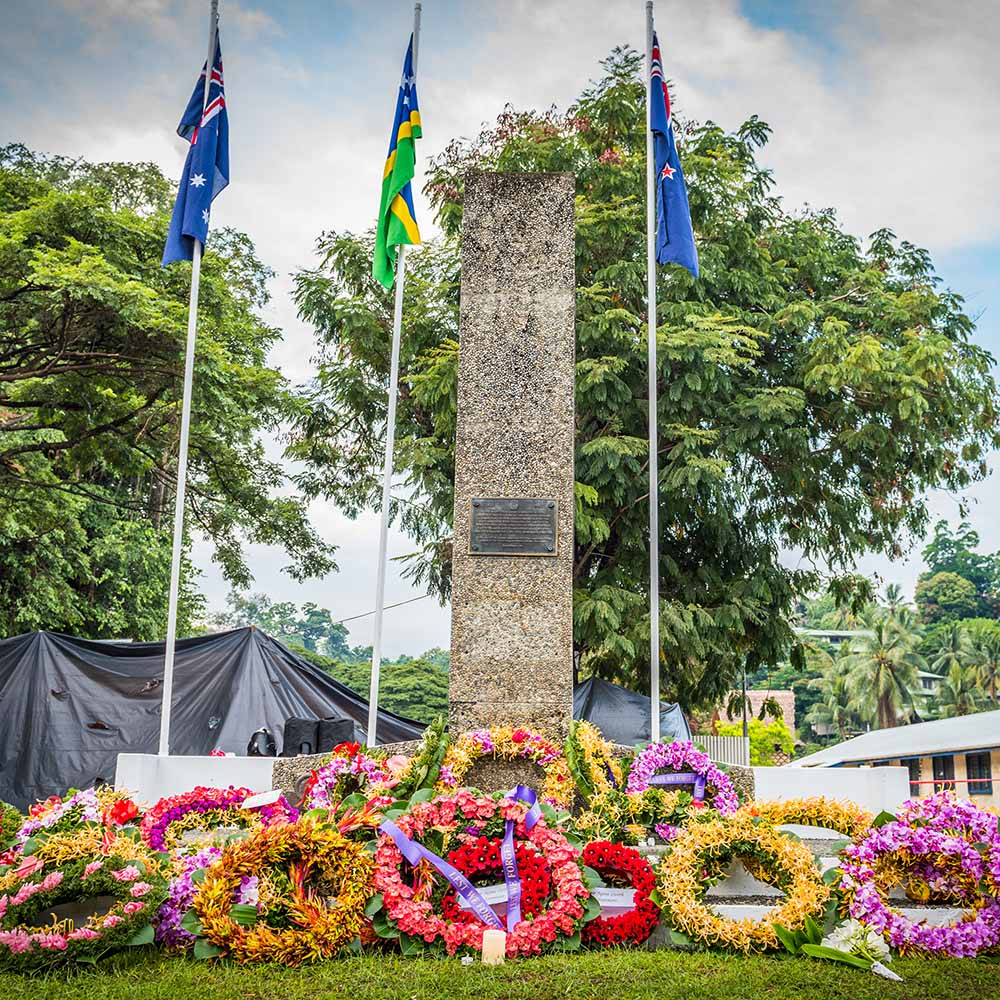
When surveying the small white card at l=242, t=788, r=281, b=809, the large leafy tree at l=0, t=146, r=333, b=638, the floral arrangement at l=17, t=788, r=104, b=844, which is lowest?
the small white card at l=242, t=788, r=281, b=809

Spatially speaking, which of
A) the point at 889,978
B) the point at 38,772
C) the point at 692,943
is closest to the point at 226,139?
the point at 38,772

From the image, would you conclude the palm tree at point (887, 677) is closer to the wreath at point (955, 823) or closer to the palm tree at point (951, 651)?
the palm tree at point (951, 651)

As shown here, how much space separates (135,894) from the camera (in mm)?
4660

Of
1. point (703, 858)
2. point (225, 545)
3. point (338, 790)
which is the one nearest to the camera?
point (703, 858)

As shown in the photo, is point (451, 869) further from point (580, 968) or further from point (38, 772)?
point (38, 772)

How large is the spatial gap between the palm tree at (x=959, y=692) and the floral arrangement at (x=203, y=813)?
45.0 m

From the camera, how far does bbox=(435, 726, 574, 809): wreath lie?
6.20 m

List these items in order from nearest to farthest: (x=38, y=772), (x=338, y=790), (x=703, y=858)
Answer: (x=703, y=858), (x=338, y=790), (x=38, y=772)

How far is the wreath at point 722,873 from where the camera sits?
479 cm

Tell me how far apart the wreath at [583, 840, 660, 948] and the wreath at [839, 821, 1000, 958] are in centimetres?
91

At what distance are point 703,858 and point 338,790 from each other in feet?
7.83

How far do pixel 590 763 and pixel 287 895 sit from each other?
2.24 m

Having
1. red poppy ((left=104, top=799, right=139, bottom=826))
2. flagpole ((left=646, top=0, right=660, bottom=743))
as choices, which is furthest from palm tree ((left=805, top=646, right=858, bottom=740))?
red poppy ((left=104, top=799, right=139, bottom=826))

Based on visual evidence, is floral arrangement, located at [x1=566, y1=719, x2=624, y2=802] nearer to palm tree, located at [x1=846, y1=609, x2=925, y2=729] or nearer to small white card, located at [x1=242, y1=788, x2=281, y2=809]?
small white card, located at [x1=242, y1=788, x2=281, y2=809]
